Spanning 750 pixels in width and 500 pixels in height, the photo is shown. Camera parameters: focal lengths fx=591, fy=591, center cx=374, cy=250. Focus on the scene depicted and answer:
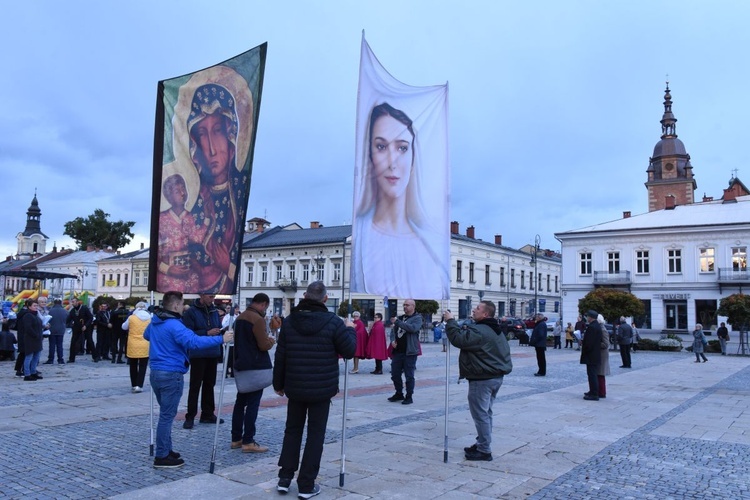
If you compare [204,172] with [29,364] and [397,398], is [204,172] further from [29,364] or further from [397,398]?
[29,364]

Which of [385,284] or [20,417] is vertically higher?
[385,284]

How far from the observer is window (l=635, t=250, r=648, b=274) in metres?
50.8

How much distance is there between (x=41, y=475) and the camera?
5855mm

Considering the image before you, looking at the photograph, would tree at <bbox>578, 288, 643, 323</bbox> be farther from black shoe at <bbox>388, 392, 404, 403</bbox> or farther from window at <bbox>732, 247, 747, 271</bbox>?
black shoe at <bbox>388, 392, 404, 403</bbox>

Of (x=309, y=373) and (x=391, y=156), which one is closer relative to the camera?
(x=309, y=373)

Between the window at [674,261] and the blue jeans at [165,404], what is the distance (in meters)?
50.9

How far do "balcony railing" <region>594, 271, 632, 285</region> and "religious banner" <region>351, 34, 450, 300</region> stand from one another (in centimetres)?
4802

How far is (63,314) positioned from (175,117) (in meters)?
11.7

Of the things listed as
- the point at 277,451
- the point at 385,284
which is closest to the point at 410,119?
the point at 385,284

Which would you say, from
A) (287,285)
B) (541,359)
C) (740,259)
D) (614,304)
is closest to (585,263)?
(740,259)

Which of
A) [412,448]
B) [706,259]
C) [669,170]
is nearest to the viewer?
[412,448]

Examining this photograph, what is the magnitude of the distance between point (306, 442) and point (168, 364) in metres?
1.81

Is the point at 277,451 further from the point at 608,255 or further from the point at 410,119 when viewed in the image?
the point at 608,255

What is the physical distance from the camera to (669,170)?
248 feet
